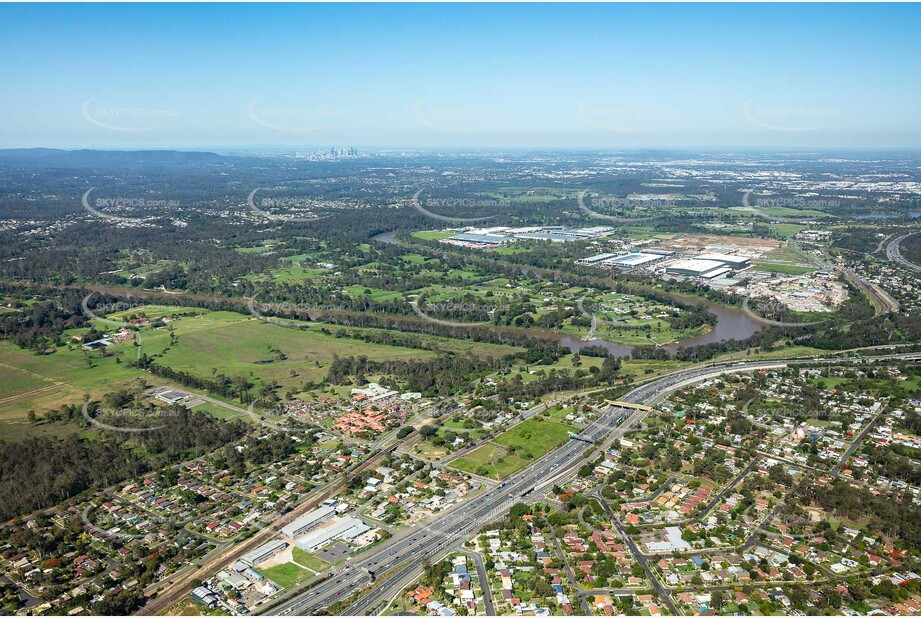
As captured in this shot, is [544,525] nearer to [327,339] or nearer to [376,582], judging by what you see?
[376,582]

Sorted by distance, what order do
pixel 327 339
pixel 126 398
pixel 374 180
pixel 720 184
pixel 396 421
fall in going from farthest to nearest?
pixel 374 180 → pixel 720 184 → pixel 327 339 → pixel 126 398 → pixel 396 421

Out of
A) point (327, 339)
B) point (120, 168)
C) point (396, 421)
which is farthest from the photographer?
point (120, 168)

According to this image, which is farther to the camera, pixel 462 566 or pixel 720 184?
pixel 720 184

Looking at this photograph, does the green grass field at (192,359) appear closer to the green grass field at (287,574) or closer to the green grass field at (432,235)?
the green grass field at (287,574)

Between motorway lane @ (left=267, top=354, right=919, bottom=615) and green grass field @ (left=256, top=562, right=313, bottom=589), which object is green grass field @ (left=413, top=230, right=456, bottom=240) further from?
green grass field @ (left=256, top=562, right=313, bottom=589)

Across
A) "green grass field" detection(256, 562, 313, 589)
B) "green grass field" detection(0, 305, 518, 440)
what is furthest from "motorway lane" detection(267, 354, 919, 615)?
"green grass field" detection(0, 305, 518, 440)

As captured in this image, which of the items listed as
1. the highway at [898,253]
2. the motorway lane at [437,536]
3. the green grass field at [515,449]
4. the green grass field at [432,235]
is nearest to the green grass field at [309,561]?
the motorway lane at [437,536]

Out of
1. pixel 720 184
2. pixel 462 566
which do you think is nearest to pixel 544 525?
pixel 462 566
